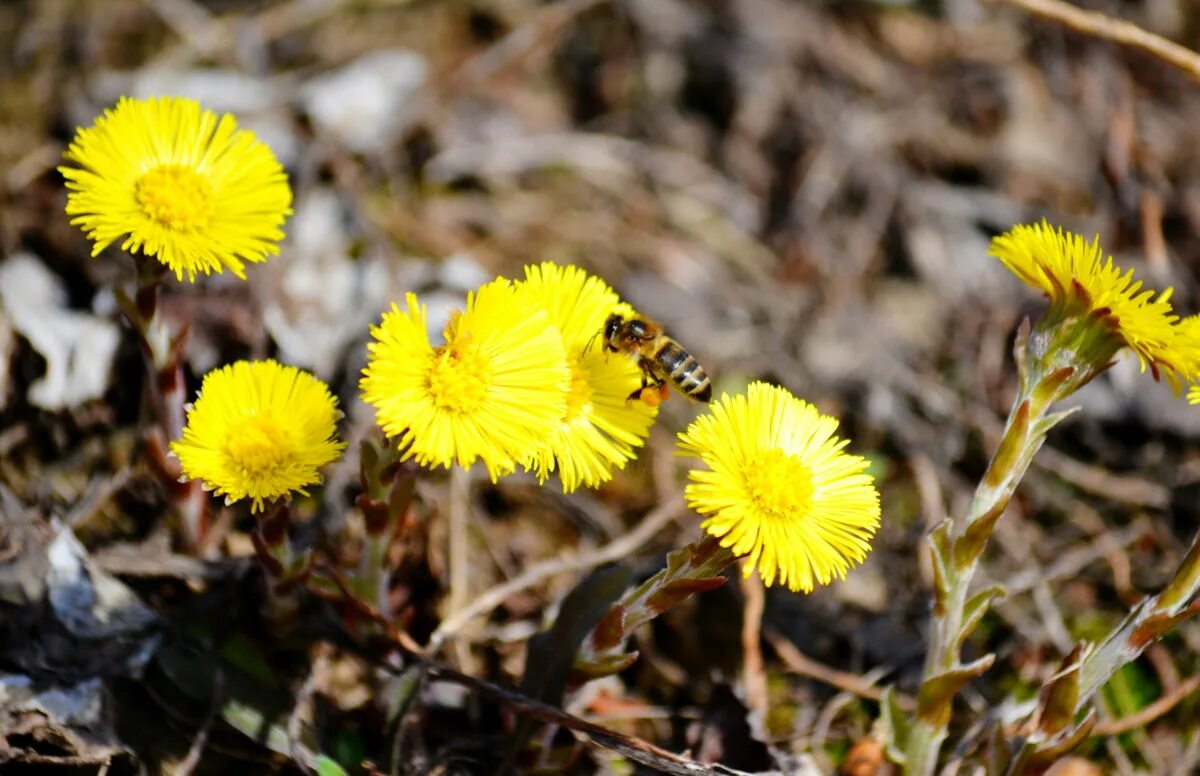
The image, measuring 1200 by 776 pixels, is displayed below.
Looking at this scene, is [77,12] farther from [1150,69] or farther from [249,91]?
Answer: [1150,69]

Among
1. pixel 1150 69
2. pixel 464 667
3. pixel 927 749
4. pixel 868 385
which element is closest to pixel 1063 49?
pixel 1150 69

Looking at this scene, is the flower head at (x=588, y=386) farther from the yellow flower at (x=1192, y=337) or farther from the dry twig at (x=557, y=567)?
the yellow flower at (x=1192, y=337)

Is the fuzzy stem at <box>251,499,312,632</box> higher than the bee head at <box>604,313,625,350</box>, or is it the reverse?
the bee head at <box>604,313,625,350</box>

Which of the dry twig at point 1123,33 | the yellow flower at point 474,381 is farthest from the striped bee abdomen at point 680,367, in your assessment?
the dry twig at point 1123,33

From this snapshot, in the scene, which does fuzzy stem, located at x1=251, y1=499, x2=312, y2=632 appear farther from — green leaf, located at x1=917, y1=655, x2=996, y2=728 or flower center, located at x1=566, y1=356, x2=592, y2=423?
green leaf, located at x1=917, y1=655, x2=996, y2=728

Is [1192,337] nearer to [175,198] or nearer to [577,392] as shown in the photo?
[577,392]

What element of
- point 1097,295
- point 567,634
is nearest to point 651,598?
point 567,634

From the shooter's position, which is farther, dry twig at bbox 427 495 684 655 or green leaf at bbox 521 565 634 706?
dry twig at bbox 427 495 684 655

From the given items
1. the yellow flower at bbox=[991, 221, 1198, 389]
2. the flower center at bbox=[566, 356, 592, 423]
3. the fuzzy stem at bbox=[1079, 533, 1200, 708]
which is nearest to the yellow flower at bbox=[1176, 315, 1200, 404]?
the yellow flower at bbox=[991, 221, 1198, 389]
